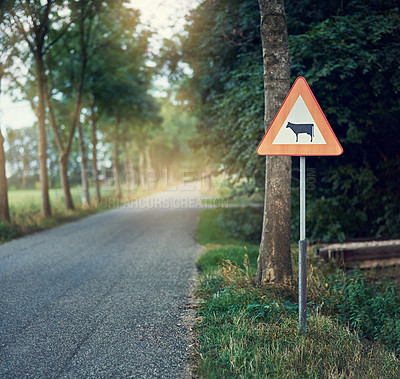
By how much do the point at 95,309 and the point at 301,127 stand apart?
3.57 meters

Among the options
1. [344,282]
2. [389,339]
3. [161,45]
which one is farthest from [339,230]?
[161,45]

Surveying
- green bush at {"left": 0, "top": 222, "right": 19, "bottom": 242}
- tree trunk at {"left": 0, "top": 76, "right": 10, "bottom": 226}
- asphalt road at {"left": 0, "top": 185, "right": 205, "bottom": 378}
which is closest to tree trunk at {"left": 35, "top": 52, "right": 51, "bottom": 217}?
tree trunk at {"left": 0, "top": 76, "right": 10, "bottom": 226}

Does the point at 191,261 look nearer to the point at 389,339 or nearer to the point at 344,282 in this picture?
the point at 344,282

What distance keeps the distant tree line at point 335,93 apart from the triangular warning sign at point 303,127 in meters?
4.03

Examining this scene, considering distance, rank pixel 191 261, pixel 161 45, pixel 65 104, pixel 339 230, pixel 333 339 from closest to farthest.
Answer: pixel 333 339
pixel 191 261
pixel 339 230
pixel 161 45
pixel 65 104

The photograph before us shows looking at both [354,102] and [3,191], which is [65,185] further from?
[354,102]

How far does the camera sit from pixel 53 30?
53.4ft

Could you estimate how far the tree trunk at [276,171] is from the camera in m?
5.28

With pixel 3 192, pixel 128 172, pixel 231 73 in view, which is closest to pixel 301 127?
pixel 231 73

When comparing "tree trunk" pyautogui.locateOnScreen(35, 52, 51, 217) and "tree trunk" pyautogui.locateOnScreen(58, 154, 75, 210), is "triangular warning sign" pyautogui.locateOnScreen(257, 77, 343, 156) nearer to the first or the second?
"tree trunk" pyautogui.locateOnScreen(35, 52, 51, 217)

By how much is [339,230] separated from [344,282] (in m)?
3.67

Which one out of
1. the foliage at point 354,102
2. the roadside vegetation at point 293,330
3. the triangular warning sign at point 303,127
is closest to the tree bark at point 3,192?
the roadside vegetation at point 293,330

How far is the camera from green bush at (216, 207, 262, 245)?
1158 centimetres

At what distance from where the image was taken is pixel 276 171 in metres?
5.28
